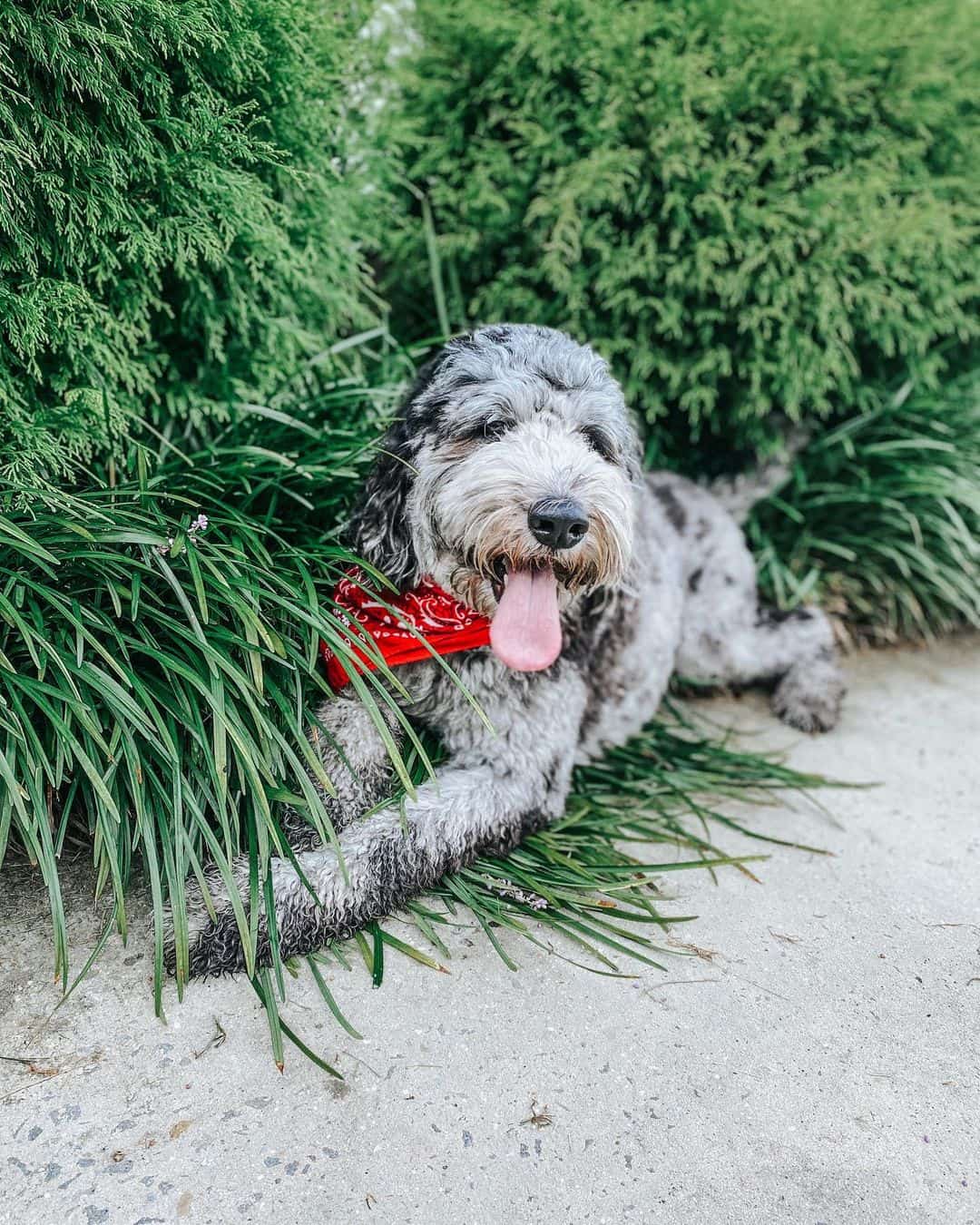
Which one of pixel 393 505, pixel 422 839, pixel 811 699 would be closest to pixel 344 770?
pixel 422 839

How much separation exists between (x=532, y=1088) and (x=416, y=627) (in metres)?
1.33

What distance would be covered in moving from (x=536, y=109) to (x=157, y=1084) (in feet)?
13.9

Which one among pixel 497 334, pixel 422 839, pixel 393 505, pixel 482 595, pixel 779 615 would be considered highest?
pixel 497 334

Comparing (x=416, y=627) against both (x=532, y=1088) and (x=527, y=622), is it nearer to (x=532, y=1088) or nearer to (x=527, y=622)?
(x=527, y=622)

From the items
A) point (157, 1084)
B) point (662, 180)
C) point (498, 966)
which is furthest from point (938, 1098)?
point (662, 180)

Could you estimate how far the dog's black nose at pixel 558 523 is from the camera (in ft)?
8.71

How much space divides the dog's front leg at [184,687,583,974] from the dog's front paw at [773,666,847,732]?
1563 mm

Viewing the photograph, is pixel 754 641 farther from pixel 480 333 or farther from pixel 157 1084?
pixel 157 1084

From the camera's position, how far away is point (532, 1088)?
7.66 feet

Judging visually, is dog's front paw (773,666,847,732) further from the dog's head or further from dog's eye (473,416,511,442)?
dog's eye (473,416,511,442)

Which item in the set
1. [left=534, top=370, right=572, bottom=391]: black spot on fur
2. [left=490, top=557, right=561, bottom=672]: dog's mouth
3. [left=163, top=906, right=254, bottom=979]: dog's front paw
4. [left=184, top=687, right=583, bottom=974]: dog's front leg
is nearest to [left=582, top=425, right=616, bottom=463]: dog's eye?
[left=534, top=370, right=572, bottom=391]: black spot on fur

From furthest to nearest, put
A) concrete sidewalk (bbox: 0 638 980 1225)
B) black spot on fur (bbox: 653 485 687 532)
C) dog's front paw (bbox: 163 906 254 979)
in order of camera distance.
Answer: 1. black spot on fur (bbox: 653 485 687 532)
2. dog's front paw (bbox: 163 906 254 979)
3. concrete sidewalk (bbox: 0 638 980 1225)

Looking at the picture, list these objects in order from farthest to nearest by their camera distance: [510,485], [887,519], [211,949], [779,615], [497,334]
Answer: [887,519]
[779,615]
[497,334]
[510,485]
[211,949]

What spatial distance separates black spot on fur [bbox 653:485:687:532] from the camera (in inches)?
179
